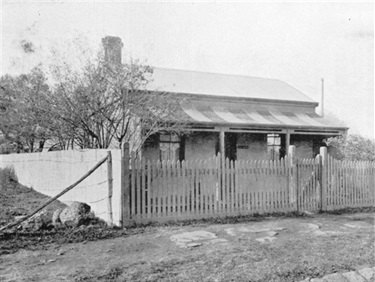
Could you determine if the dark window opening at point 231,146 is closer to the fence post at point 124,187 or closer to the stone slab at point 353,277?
the fence post at point 124,187

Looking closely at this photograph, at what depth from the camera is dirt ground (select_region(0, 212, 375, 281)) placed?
477 cm

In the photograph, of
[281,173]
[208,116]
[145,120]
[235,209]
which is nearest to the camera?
[235,209]

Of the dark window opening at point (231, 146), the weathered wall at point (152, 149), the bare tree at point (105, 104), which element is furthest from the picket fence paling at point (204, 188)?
the dark window opening at point (231, 146)

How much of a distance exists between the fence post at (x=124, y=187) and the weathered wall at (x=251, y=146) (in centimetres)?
993

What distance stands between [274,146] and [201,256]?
537 inches

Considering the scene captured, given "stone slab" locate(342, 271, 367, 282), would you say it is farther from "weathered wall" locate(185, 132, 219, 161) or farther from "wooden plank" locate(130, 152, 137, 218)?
"weathered wall" locate(185, 132, 219, 161)

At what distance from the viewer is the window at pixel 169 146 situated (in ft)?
50.7

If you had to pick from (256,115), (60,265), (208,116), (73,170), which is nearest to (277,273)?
(60,265)

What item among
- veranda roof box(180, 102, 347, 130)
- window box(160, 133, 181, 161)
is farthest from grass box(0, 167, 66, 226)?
veranda roof box(180, 102, 347, 130)

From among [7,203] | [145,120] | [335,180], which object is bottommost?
[7,203]

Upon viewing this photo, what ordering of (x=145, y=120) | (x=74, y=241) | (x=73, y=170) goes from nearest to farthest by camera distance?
1. (x=74, y=241)
2. (x=73, y=170)
3. (x=145, y=120)

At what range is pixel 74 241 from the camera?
655cm

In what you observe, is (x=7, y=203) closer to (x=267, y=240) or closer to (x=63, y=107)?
(x=63, y=107)

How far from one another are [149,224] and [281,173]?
3845 mm
